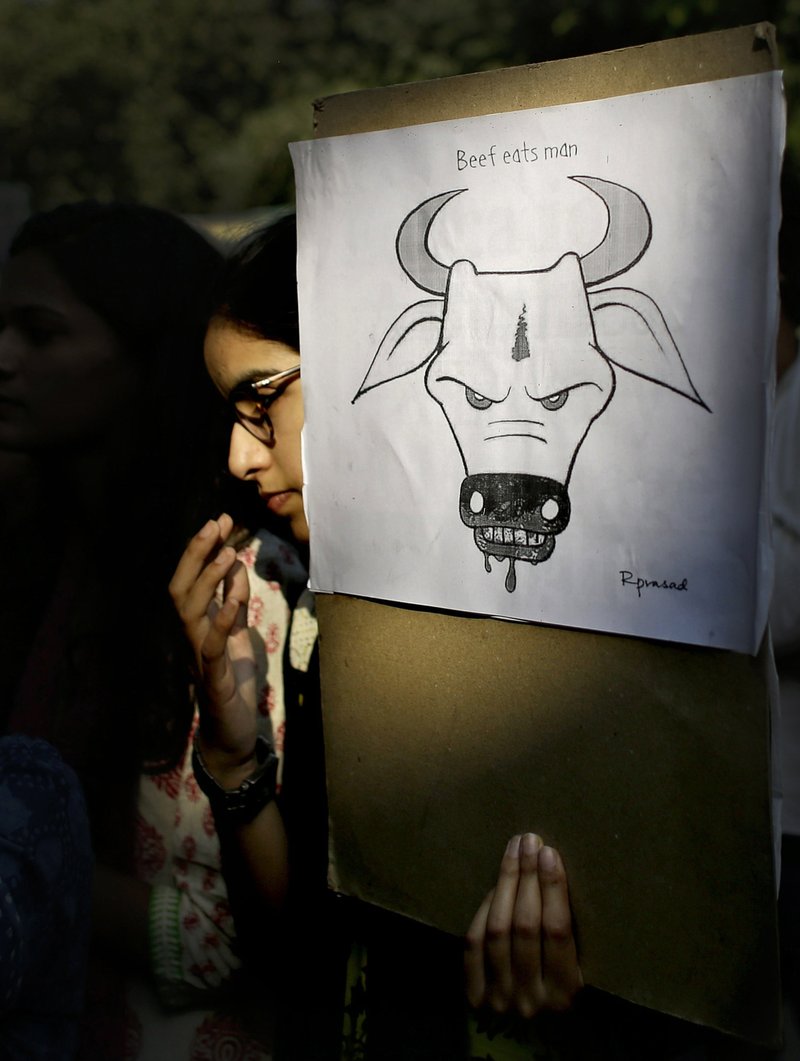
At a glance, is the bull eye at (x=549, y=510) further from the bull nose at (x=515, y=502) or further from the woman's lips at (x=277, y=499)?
the woman's lips at (x=277, y=499)

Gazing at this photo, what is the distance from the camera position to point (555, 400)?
2.59 feet

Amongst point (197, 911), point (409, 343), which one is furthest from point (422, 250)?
point (197, 911)

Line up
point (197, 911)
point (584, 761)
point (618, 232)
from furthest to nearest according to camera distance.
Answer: point (197, 911) → point (584, 761) → point (618, 232)

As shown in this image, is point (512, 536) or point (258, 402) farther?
point (258, 402)

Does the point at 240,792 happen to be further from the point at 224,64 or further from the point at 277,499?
the point at 224,64

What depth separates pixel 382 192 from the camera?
0.87 meters

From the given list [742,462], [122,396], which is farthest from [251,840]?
[742,462]

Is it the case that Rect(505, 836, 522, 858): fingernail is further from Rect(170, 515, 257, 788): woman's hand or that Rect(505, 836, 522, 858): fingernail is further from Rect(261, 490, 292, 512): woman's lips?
Rect(261, 490, 292, 512): woman's lips

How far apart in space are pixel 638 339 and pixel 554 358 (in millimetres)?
73

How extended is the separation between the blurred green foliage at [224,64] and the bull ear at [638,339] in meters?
0.51

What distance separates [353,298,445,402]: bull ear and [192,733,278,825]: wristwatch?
0.48m

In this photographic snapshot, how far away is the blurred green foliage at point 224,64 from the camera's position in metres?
1.16

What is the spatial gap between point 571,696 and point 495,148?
0.48 metres

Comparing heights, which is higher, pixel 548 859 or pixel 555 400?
pixel 555 400
